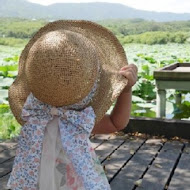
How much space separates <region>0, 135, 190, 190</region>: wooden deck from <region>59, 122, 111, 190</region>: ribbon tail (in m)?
1.02

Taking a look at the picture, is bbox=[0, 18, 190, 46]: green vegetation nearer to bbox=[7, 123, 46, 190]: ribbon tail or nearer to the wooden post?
the wooden post

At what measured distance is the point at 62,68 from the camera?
3.92 ft

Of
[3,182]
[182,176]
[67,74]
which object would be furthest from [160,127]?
[67,74]

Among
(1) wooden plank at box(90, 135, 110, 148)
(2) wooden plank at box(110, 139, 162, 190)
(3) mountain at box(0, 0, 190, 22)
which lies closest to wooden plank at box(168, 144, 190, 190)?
(2) wooden plank at box(110, 139, 162, 190)

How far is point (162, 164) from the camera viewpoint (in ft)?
8.87

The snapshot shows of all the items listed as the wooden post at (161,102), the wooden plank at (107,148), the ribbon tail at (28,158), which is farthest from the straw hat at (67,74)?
the wooden post at (161,102)

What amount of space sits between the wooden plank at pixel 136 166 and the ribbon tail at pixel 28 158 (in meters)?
1.03

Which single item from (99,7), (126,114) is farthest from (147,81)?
(99,7)

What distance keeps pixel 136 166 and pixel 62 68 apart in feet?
5.22

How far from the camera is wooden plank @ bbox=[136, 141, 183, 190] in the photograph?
2.33 metres

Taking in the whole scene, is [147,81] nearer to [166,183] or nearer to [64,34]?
[166,183]

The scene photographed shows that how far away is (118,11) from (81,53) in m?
156

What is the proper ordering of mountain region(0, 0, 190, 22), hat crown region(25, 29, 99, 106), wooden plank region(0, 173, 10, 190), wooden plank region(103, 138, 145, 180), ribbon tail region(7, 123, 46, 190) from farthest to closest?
mountain region(0, 0, 190, 22), wooden plank region(103, 138, 145, 180), wooden plank region(0, 173, 10, 190), ribbon tail region(7, 123, 46, 190), hat crown region(25, 29, 99, 106)

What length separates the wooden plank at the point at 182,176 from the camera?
2.32 metres
